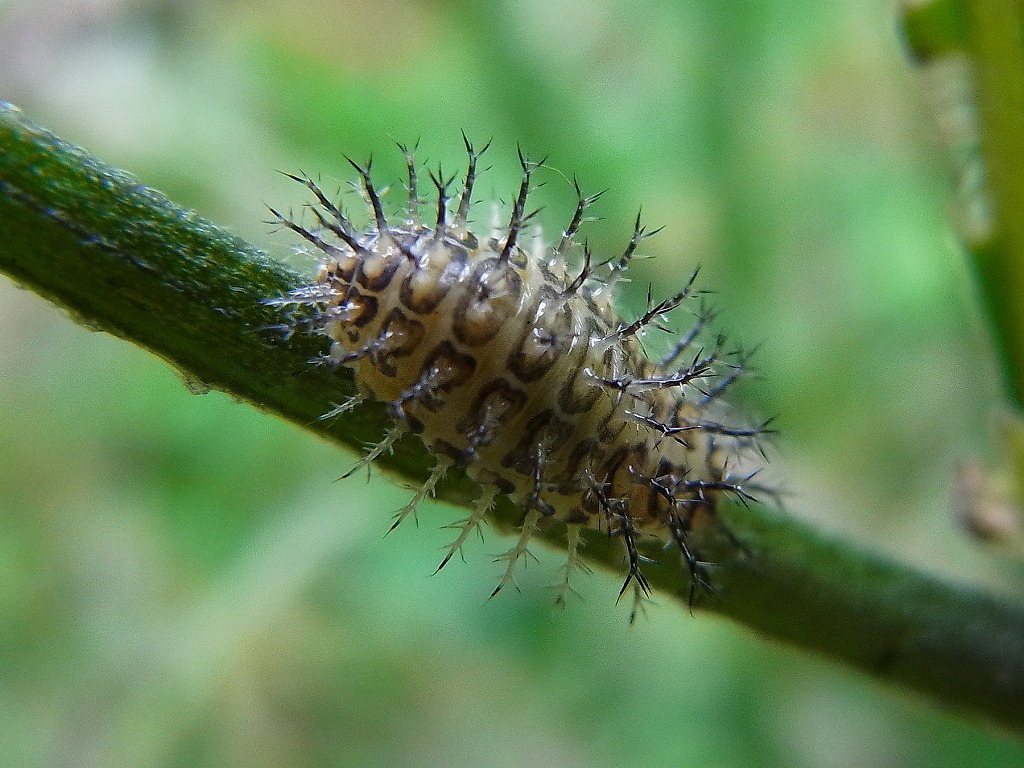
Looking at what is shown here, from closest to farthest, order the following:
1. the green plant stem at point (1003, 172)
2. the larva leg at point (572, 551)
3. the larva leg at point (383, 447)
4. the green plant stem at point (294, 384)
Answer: the green plant stem at point (294, 384) < the larva leg at point (383, 447) < the larva leg at point (572, 551) < the green plant stem at point (1003, 172)

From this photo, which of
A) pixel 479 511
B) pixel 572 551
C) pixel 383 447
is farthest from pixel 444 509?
pixel 383 447

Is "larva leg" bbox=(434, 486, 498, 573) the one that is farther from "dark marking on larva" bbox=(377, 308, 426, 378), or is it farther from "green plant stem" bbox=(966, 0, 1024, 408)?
"green plant stem" bbox=(966, 0, 1024, 408)

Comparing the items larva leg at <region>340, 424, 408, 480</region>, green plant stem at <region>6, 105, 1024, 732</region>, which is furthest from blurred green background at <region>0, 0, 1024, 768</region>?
larva leg at <region>340, 424, 408, 480</region>

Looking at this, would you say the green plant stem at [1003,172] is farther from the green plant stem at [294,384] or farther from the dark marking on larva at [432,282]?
the dark marking on larva at [432,282]

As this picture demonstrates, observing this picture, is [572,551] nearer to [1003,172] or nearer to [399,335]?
[399,335]

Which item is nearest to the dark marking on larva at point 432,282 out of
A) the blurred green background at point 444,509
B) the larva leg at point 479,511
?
the larva leg at point 479,511
